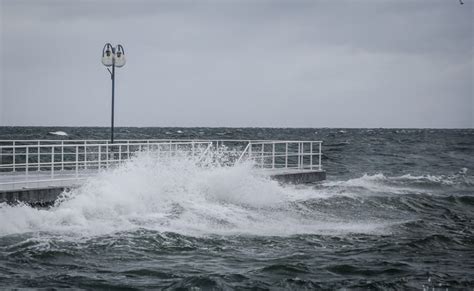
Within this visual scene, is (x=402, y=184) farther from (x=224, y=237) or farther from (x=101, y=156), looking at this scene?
(x=224, y=237)

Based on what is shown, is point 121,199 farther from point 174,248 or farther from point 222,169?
point 222,169

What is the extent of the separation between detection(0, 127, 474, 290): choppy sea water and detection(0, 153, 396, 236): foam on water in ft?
0.10

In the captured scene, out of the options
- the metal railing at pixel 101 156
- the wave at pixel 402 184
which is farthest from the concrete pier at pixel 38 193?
the wave at pixel 402 184

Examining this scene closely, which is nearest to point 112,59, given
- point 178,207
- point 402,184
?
point 178,207

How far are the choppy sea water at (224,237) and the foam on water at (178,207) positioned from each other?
30mm

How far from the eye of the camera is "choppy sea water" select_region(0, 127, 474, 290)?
30.7ft

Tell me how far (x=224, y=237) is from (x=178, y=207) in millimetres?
3109

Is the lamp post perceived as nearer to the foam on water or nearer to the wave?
the foam on water

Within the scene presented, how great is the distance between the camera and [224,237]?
12.2 m

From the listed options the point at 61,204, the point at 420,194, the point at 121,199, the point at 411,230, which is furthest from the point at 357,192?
the point at 61,204

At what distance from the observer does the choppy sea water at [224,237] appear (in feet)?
30.7

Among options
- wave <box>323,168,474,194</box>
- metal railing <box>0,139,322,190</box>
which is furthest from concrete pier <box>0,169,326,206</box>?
wave <box>323,168,474,194</box>

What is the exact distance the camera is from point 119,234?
11984 millimetres

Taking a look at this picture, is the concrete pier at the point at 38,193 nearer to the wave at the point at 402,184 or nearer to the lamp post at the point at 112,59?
the lamp post at the point at 112,59
